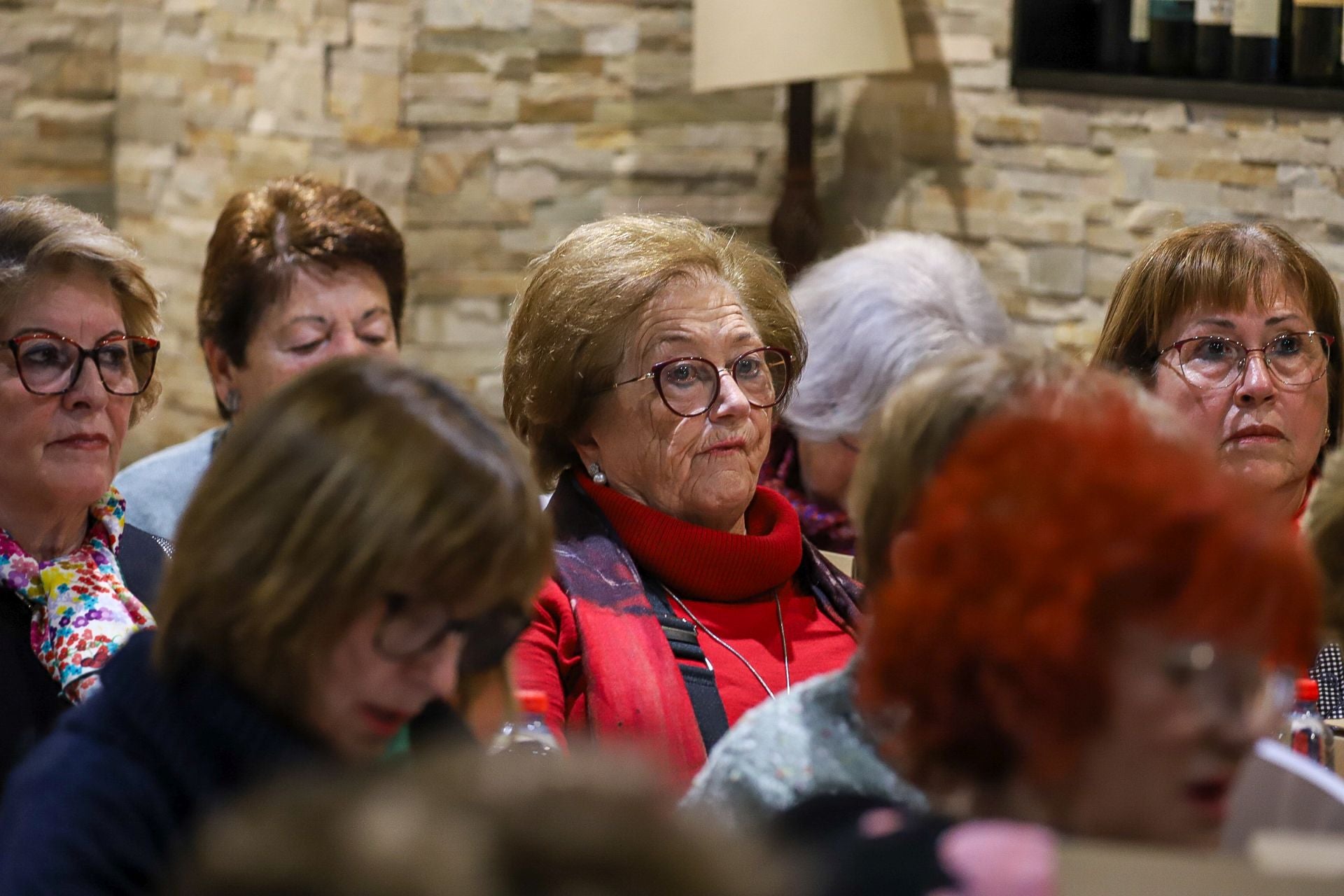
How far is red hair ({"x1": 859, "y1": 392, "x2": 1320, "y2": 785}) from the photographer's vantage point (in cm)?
99

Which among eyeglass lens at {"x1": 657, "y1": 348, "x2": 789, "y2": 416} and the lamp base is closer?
eyeglass lens at {"x1": 657, "y1": 348, "x2": 789, "y2": 416}

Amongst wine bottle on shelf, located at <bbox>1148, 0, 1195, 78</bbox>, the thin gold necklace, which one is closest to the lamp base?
wine bottle on shelf, located at <bbox>1148, 0, 1195, 78</bbox>

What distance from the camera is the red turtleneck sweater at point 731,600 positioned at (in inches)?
85.6

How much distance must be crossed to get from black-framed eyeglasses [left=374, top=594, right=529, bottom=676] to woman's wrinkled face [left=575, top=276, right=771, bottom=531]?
1.09m

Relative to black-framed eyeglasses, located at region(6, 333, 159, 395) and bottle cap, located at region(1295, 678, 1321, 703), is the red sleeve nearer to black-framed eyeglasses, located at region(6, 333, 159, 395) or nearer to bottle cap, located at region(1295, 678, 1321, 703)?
black-framed eyeglasses, located at region(6, 333, 159, 395)

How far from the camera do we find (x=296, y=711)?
1251mm

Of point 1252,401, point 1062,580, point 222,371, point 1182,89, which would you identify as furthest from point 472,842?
point 1182,89

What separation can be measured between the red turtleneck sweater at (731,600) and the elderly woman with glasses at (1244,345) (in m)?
0.64

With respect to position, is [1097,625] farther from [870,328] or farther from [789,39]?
[789,39]

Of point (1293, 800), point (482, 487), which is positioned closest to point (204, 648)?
point (482, 487)

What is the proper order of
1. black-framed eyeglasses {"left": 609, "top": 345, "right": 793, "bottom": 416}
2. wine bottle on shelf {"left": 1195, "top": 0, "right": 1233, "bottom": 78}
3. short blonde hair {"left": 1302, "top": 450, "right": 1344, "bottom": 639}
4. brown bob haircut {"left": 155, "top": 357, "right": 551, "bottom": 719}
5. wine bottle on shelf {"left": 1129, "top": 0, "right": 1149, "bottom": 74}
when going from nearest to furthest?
brown bob haircut {"left": 155, "top": 357, "right": 551, "bottom": 719}, short blonde hair {"left": 1302, "top": 450, "right": 1344, "bottom": 639}, black-framed eyeglasses {"left": 609, "top": 345, "right": 793, "bottom": 416}, wine bottle on shelf {"left": 1195, "top": 0, "right": 1233, "bottom": 78}, wine bottle on shelf {"left": 1129, "top": 0, "right": 1149, "bottom": 74}

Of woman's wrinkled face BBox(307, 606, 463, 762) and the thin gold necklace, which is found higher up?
woman's wrinkled face BBox(307, 606, 463, 762)

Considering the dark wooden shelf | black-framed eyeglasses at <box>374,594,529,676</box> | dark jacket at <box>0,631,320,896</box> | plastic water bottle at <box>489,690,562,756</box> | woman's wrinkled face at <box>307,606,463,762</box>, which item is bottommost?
plastic water bottle at <box>489,690,562,756</box>

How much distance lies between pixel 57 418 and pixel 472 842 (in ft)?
5.30
